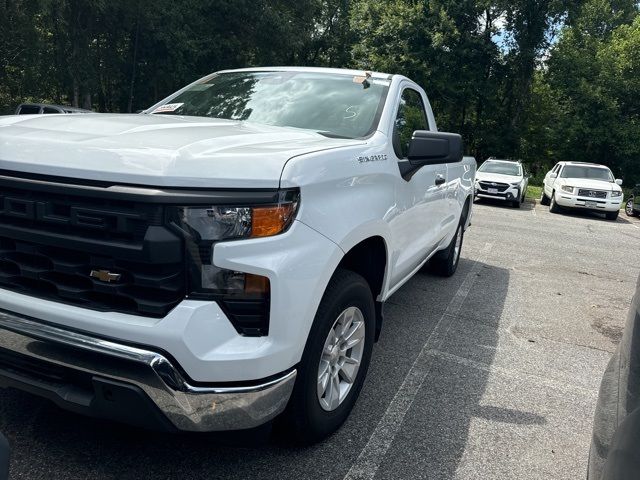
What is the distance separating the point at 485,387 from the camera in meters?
3.58

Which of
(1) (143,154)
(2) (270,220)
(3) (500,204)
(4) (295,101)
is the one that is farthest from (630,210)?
(1) (143,154)

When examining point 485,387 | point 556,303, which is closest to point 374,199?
point 485,387

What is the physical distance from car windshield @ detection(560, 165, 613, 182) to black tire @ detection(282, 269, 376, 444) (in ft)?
52.8

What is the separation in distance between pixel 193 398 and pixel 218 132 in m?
1.30

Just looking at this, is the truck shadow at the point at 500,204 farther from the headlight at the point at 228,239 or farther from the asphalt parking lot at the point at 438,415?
the headlight at the point at 228,239

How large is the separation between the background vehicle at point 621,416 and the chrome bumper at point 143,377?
1.14 metres

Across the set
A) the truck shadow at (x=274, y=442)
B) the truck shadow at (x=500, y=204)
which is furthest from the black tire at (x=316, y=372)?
the truck shadow at (x=500, y=204)

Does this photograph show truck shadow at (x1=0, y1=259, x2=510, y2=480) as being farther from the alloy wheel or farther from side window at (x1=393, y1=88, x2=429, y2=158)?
side window at (x1=393, y1=88, x2=429, y2=158)

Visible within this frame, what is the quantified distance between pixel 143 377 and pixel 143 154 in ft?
2.71

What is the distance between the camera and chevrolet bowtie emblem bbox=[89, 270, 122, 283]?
2.02 meters

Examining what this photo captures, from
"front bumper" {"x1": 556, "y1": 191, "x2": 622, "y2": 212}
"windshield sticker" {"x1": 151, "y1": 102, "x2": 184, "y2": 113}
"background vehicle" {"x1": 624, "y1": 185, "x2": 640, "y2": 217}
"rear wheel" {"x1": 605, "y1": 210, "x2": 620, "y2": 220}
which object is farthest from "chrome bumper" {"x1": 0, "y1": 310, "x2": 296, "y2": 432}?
"background vehicle" {"x1": 624, "y1": 185, "x2": 640, "y2": 217}

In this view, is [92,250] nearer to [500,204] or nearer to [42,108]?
[42,108]

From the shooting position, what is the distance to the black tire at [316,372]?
2346mm

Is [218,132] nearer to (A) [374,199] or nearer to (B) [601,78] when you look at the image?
(A) [374,199]
